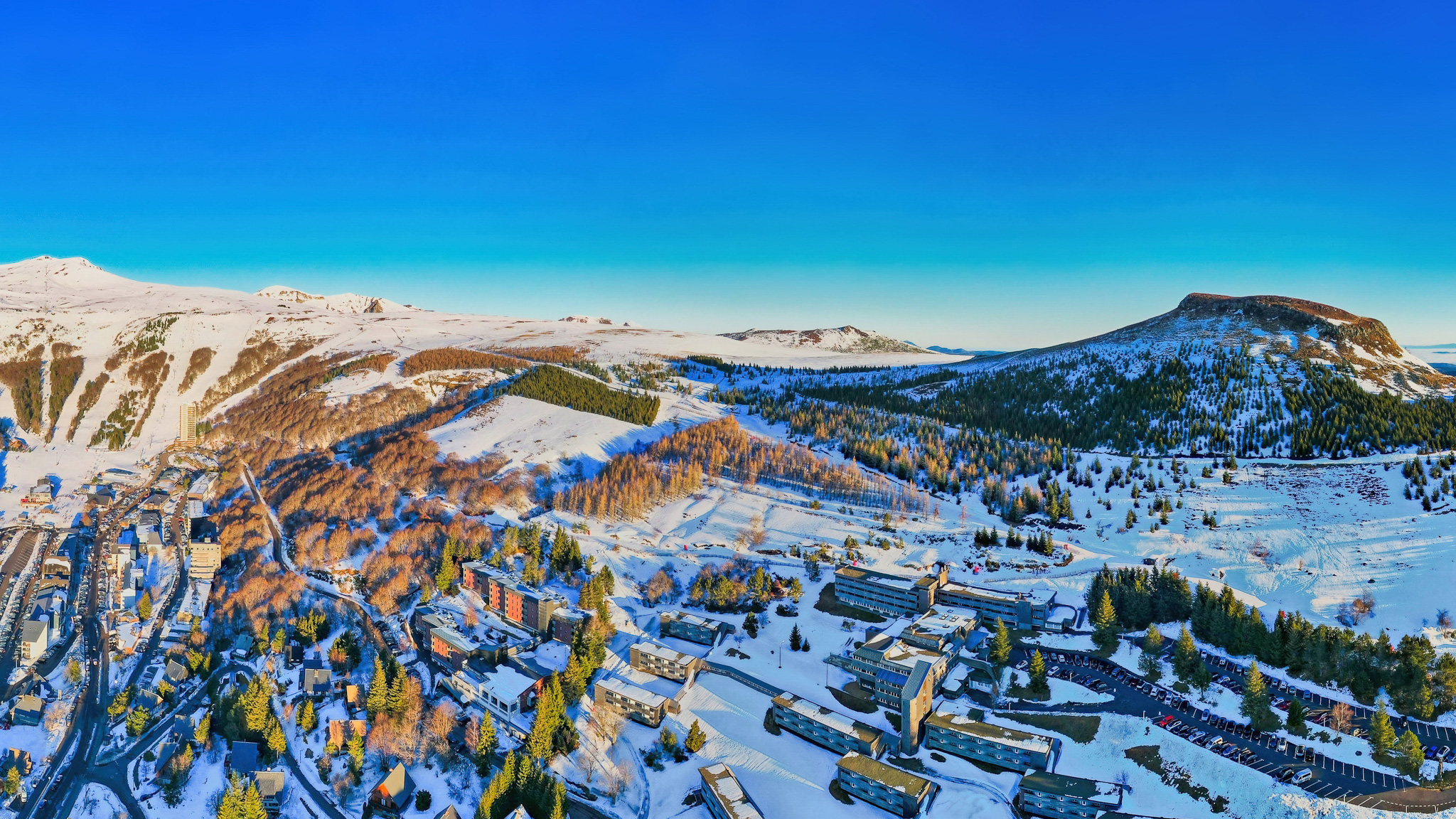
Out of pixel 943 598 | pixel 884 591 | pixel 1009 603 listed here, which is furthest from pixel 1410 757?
pixel 884 591

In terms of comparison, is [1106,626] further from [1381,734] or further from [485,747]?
[485,747]

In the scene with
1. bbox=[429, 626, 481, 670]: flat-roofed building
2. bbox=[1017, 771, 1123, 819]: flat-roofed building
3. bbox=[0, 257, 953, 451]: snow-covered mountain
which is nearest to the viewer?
bbox=[1017, 771, 1123, 819]: flat-roofed building

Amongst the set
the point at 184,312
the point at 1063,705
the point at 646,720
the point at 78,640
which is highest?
the point at 184,312

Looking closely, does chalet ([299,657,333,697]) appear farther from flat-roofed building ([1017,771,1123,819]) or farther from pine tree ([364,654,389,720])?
flat-roofed building ([1017,771,1123,819])

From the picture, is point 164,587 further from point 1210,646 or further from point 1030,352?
point 1030,352

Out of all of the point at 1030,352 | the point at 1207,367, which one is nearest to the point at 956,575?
the point at 1207,367

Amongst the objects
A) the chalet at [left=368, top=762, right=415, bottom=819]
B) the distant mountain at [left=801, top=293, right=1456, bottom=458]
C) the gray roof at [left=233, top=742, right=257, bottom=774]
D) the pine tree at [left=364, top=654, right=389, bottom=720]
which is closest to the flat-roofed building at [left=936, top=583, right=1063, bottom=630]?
the chalet at [left=368, top=762, right=415, bottom=819]
